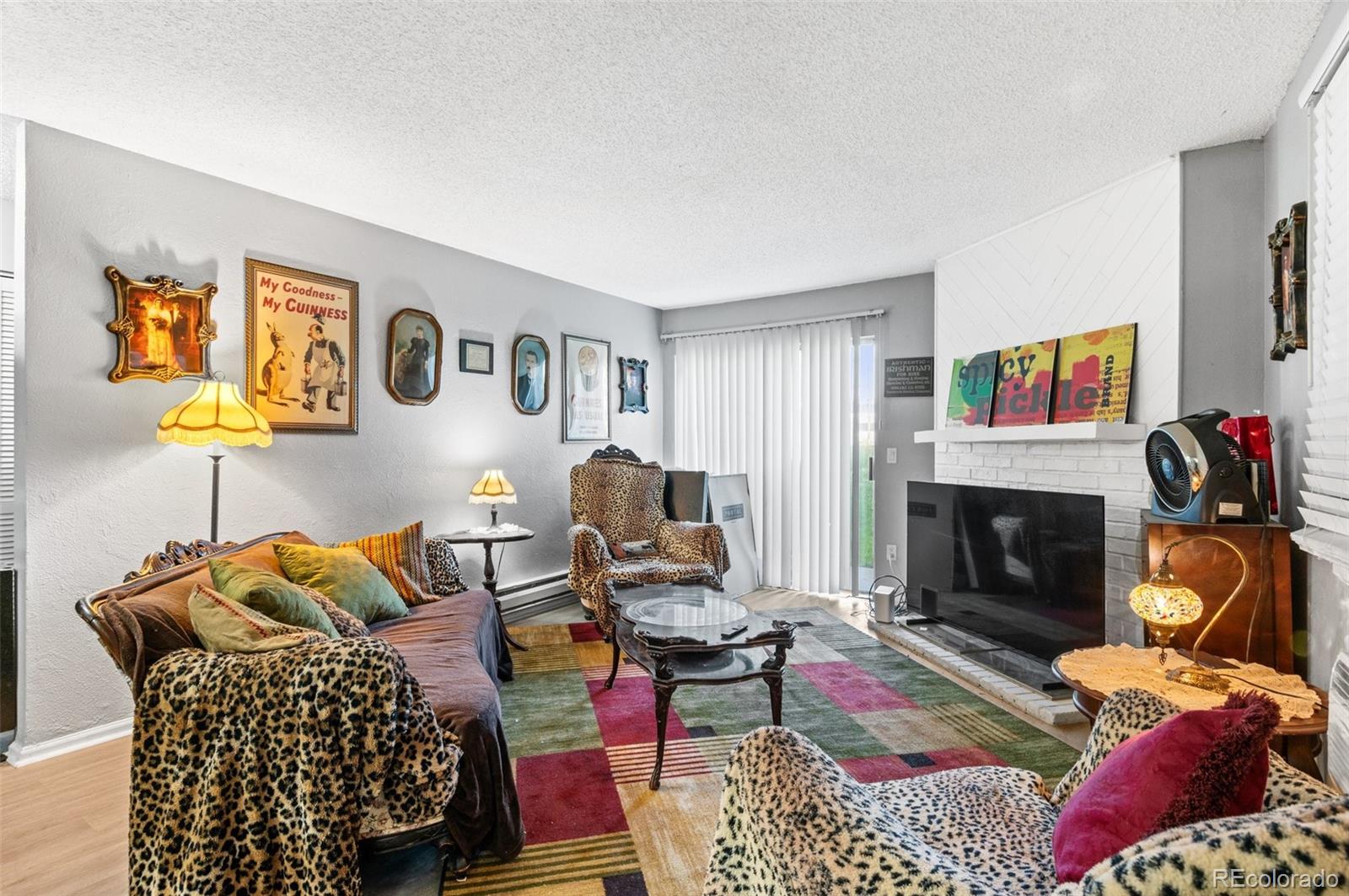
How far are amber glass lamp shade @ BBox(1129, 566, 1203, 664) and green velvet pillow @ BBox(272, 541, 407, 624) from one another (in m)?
2.66

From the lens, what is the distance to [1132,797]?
930 millimetres

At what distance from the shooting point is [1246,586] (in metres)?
2.13

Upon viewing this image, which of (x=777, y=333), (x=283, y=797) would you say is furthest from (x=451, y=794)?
(x=777, y=333)

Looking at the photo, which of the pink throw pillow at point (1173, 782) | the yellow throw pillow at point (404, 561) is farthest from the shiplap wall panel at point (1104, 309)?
the yellow throw pillow at point (404, 561)

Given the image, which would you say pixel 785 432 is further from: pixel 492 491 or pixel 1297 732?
pixel 1297 732

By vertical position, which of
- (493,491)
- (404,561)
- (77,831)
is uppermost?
(493,491)

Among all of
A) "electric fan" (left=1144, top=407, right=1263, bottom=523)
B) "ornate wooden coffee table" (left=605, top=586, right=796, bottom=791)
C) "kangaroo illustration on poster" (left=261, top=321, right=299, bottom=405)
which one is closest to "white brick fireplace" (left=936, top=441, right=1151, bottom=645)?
"electric fan" (left=1144, top=407, right=1263, bottom=523)

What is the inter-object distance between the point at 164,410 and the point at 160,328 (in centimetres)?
35

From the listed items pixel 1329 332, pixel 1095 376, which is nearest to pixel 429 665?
pixel 1329 332

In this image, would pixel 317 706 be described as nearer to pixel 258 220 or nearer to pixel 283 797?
pixel 283 797

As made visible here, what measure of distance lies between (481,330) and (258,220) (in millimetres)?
1425

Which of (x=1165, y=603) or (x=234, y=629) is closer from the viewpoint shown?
(x=234, y=629)

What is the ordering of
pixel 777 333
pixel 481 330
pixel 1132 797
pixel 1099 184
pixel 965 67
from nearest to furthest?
pixel 1132 797 < pixel 965 67 < pixel 1099 184 < pixel 481 330 < pixel 777 333

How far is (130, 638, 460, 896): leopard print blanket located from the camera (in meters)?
1.38
